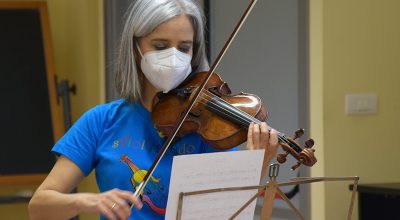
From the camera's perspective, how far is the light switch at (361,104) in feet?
8.26

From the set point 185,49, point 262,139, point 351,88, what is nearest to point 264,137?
point 262,139

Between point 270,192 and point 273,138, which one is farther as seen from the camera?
point 273,138

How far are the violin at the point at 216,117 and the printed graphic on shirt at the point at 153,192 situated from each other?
0.37 feet

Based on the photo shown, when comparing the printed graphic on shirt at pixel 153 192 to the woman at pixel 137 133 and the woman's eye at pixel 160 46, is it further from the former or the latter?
the woman's eye at pixel 160 46

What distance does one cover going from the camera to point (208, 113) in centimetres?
153

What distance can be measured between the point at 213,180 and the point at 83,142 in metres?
0.36

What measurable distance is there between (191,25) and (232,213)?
428 mm

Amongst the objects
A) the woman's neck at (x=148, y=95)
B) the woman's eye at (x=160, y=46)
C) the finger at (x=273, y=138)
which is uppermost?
the woman's eye at (x=160, y=46)

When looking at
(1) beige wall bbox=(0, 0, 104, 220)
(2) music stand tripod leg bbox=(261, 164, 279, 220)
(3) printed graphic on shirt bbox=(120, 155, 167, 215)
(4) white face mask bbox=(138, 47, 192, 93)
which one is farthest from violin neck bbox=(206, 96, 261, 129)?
(1) beige wall bbox=(0, 0, 104, 220)

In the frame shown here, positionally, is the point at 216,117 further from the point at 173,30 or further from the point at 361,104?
the point at 361,104

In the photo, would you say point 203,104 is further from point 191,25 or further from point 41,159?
point 41,159

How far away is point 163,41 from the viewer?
1427mm

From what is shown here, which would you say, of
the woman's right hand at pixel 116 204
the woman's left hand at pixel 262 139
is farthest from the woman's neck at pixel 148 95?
the woman's right hand at pixel 116 204

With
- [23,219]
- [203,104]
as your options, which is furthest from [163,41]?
[23,219]
